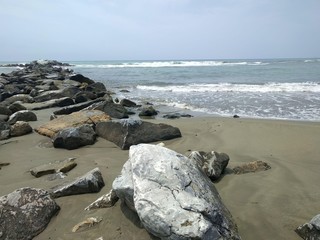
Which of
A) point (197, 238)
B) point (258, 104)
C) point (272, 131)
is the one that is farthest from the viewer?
point (258, 104)

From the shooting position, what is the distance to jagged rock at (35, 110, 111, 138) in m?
7.30

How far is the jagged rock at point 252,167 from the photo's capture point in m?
4.78

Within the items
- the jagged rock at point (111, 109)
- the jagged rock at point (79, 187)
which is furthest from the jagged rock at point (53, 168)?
the jagged rock at point (111, 109)

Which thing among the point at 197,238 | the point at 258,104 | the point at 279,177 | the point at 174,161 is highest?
the point at 174,161

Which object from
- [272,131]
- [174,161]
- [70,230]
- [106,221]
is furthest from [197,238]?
[272,131]

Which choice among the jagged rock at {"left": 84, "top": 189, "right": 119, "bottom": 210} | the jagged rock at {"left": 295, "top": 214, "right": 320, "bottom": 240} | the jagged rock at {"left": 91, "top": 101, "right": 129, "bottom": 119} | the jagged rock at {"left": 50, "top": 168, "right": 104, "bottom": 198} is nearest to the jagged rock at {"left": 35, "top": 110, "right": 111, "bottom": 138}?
the jagged rock at {"left": 91, "top": 101, "right": 129, "bottom": 119}

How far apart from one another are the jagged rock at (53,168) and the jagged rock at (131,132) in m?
1.24

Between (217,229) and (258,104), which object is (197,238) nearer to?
(217,229)

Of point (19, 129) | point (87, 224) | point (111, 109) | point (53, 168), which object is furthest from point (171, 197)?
point (111, 109)

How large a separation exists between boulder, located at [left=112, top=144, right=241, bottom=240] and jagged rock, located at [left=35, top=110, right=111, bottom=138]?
4.30 meters

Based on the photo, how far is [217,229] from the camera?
2.70m

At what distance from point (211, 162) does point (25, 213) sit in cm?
245

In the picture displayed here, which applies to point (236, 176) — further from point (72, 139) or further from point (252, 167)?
point (72, 139)

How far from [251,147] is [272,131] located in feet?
4.49
